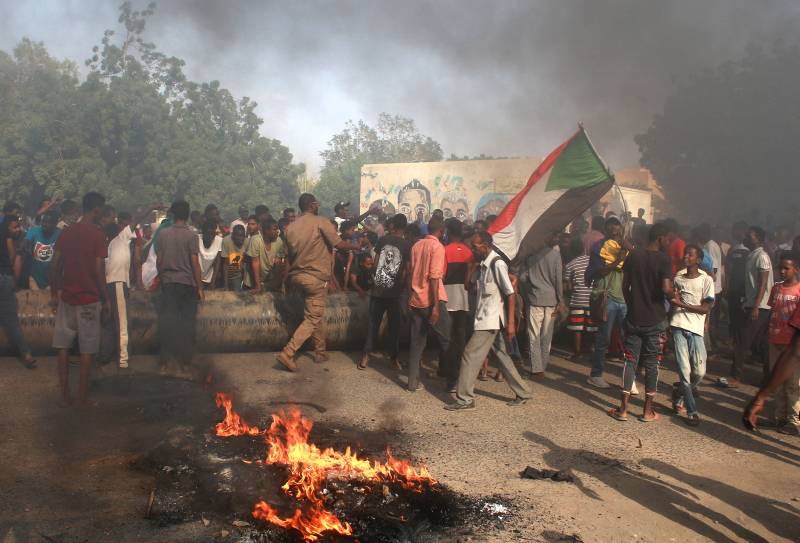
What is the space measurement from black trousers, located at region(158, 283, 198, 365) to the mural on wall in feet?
80.2

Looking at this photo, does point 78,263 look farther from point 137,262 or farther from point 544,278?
point 544,278

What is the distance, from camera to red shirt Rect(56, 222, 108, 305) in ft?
19.3

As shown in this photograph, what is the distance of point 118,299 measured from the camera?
7062 mm

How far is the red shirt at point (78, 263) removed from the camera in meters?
5.89

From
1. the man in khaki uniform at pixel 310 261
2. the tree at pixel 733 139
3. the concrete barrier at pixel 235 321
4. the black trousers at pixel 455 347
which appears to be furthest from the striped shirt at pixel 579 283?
the tree at pixel 733 139

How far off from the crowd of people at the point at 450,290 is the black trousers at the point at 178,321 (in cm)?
1

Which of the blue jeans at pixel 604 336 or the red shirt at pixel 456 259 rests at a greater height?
the red shirt at pixel 456 259

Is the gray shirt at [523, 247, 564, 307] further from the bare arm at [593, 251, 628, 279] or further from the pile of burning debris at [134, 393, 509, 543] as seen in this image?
the pile of burning debris at [134, 393, 509, 543]

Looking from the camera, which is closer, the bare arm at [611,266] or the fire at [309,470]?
the fire at [309,470]

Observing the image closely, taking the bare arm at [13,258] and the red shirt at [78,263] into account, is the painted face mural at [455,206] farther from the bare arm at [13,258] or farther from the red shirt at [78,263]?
the red shirt at [78,263]

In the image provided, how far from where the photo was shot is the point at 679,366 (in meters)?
6.23

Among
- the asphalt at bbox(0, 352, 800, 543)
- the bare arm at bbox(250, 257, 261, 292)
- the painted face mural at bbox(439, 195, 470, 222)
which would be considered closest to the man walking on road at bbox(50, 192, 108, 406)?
the asphalt at bbox(0, 352, 800, 543)

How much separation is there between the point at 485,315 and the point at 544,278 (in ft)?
4.80

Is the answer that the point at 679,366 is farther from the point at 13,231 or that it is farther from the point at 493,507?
the point at 13,231
